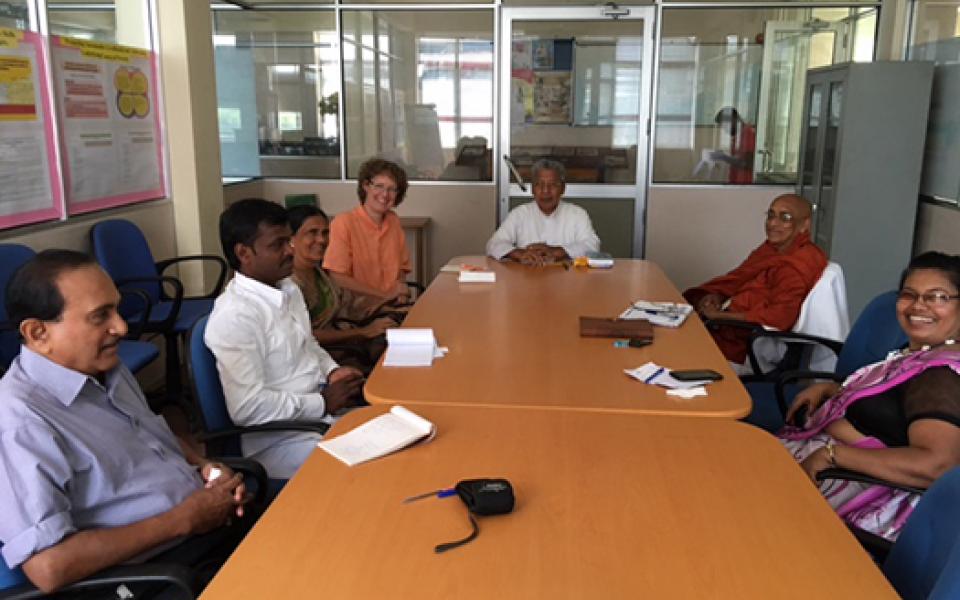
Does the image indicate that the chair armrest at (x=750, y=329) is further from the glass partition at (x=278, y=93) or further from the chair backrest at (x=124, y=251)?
the glass partition at (x=278, y=93)

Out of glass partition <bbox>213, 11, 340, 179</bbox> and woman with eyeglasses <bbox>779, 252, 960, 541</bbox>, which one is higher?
glass partition <bbox>213, 11, 340, 179</bbox>

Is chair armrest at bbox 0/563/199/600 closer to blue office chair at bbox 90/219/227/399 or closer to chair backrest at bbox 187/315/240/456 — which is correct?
chair backrest at bbox 187/315/240/456

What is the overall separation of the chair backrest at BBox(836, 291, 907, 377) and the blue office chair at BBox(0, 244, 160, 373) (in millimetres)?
2605

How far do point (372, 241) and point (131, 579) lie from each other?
2.56m

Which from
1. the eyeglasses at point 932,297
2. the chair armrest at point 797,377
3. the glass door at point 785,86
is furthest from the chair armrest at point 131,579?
the glass door at point 785,86

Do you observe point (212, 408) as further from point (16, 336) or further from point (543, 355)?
point (16, 336)

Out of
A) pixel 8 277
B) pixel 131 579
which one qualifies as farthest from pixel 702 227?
pixel 131 579

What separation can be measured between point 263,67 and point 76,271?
5.12 meters

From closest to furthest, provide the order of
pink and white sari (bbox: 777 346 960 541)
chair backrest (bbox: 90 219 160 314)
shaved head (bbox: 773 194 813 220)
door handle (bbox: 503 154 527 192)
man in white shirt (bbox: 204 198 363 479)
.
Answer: pink and white sari (bbox: 777 346 960 541)
man in white shirt (bbox: 204 198 363 479)
shaved head (bbox: 773 194 813 220)
chair backrest (bbox: 90 219 160 314)
door handle (bbox: 503 154 527 192)

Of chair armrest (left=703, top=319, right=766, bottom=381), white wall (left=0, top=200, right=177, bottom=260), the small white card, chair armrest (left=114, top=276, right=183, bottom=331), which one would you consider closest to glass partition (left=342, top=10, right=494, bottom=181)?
white wall (left=0, top=200, right=177, bottom=260)

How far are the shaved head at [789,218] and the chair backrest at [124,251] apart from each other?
2.94m

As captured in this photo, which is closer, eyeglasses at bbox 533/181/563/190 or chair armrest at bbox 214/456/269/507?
chair armrest at bbox 214/456/269/507

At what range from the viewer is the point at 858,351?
2.61 m

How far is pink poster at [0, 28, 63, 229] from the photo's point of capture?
3.22 m
